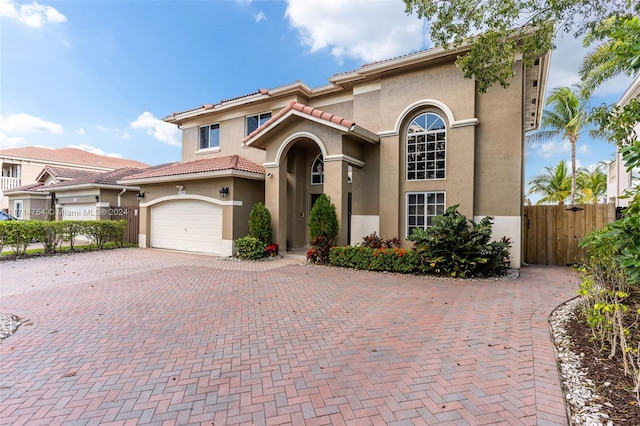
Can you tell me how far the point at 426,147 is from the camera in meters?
12.1

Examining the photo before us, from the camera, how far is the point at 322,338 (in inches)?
192

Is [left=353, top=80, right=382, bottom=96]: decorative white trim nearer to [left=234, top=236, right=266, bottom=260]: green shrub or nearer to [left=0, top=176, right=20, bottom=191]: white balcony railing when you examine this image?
[left=234, top=236, right=266, bottom=260]: green shrub

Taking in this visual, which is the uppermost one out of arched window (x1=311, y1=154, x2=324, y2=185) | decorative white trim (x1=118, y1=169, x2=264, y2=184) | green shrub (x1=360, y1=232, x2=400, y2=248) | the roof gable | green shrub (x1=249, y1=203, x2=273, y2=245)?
the roof gable

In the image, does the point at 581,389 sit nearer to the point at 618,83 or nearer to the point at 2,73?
the point at 618,83

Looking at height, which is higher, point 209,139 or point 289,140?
point 209,139

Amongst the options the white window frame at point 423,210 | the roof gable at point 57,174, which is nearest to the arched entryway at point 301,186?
the white window frame at point 423,210

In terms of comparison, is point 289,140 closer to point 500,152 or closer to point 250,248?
point 250,248

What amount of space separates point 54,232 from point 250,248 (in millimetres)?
9539

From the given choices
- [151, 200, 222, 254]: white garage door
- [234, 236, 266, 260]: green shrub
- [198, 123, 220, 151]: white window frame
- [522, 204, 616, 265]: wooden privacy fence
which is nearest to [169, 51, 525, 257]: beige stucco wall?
[234, 236, 266, 260]: green shrub

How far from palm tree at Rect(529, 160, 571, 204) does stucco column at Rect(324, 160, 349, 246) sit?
27896mm

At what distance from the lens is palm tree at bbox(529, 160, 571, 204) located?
29.2 metres

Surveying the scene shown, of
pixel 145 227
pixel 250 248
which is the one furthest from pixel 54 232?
pixel 250 248

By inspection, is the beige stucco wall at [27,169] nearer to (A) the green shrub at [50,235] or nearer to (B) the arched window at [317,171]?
(A) the green shrub at [50,235]

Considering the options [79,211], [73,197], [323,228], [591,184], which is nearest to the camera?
[323,228]
